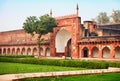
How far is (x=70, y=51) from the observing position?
1403 inches

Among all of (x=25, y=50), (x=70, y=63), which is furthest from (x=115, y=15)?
(x=70, y=63)

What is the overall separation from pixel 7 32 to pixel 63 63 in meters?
32.5

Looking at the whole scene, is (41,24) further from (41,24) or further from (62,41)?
(62,41)

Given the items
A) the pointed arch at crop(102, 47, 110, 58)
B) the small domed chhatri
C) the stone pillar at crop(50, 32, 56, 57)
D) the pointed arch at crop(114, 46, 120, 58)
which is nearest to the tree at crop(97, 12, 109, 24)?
the small domed chhatri

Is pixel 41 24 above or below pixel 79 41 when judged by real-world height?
above

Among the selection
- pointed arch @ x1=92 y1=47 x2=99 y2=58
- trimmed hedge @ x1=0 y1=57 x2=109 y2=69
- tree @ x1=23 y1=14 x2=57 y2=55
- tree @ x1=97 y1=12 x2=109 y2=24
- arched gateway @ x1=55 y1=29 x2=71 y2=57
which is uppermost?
→ tree @ x1=97 y1=12 x2=109 y2=24

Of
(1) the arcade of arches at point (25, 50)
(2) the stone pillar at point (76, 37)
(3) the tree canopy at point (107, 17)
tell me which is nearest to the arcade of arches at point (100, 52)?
(2) the stone pillar at point (76, 37)

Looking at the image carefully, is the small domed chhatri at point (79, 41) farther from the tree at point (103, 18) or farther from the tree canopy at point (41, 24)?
the tree at point (103, 18)

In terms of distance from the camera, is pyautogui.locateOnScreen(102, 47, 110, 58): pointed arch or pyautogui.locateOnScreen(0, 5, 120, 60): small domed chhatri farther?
pyautogui.locateOnScreen(102, 47, 110, 58): pointed arch

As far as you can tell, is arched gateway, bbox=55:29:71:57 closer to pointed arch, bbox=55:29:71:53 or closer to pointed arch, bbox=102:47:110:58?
pointed arch, bbox=55:29:71:53

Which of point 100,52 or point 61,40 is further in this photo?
point 61,40

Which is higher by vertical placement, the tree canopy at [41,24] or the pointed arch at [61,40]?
the tree canopy at [41,24]

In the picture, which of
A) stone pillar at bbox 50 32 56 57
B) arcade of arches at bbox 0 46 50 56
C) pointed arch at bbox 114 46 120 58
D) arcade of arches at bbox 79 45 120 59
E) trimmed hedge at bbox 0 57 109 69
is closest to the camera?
trimmed hedge at bbox 0 57 109 69

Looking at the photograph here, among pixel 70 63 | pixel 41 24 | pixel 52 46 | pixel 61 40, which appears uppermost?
pixel 41 24
